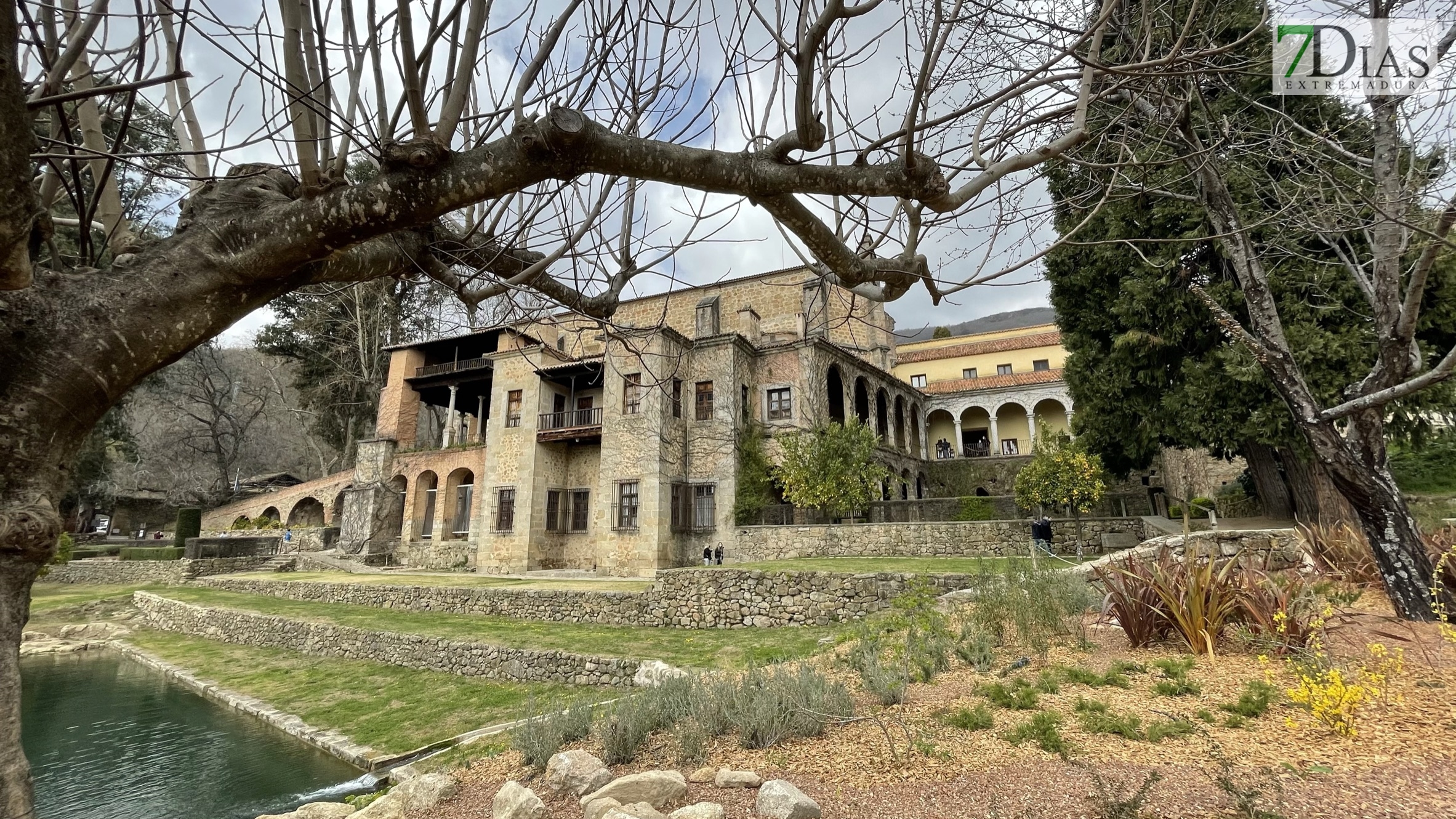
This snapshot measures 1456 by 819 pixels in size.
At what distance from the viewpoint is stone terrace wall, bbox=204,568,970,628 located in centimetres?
1273

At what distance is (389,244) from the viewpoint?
10.4 ft

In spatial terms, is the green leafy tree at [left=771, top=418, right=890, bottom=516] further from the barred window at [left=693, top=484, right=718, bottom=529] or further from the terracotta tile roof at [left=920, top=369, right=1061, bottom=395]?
the terracotta tile roof at [left=920, top=369, right=1061, bottom=395]

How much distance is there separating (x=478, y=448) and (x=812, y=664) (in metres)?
23.1

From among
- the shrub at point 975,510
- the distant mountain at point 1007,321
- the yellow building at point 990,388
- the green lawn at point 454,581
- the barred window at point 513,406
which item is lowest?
the green lawn at point 454,581

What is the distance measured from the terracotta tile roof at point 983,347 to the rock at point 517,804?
117ft

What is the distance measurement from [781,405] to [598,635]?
11616mm

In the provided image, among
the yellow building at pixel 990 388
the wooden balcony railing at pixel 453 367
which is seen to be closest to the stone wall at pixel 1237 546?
the yellow building at pixel 990 388

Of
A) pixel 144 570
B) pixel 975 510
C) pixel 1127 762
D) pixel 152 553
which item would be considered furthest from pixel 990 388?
pixel 152 553

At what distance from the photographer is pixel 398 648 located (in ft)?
42.8

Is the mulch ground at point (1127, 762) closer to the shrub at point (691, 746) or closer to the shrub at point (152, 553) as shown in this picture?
the shrub at point (691, 746)

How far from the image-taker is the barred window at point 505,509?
23562 mm

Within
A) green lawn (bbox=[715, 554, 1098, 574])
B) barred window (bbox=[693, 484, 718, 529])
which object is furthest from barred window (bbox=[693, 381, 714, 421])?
green lawn (bbox=[715, 554, 1098, 574])

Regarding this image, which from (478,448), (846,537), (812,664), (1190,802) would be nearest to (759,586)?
(846,537)

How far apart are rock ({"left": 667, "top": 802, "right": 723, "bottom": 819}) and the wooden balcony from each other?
20133mm
